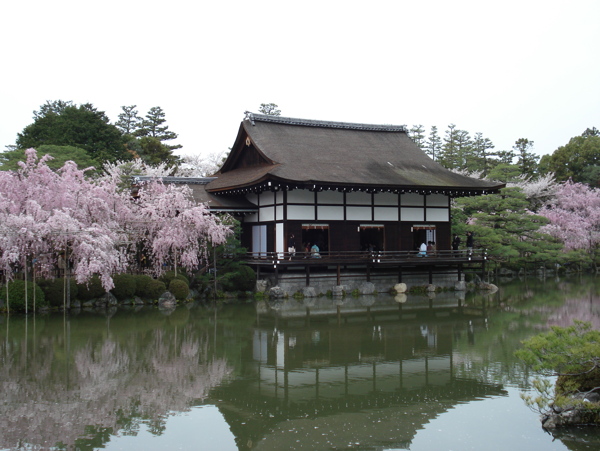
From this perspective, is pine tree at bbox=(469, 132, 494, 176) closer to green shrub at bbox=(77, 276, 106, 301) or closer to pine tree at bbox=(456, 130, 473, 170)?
pine tree at bbox=(456, 130, 473, 170)

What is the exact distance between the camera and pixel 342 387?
34.0 feet

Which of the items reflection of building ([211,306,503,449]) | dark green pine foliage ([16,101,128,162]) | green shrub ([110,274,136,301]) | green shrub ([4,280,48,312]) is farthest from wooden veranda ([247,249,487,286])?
dark green pine foliage ([16,101,128,162])

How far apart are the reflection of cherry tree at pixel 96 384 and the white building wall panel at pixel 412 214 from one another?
45.2 ft

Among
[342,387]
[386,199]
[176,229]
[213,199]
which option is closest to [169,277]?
[176,229]

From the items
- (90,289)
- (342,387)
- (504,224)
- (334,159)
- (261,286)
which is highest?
(334,159)

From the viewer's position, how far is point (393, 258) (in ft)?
80.6

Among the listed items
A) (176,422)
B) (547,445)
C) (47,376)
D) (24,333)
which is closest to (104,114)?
(24,333)

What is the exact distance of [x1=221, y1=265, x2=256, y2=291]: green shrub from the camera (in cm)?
2305

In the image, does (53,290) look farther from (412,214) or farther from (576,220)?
(576,220)

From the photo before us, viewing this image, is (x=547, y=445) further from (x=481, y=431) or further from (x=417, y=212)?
(x=417, y=212)

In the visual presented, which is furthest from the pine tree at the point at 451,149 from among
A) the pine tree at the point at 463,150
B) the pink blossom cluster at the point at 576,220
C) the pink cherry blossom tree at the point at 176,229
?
the pink cherry blossom tree at the point at 176,229

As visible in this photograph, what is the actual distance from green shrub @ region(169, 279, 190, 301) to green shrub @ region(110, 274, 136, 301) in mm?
1410

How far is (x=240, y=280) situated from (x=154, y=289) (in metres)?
3.62

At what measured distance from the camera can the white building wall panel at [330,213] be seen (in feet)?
80.8
